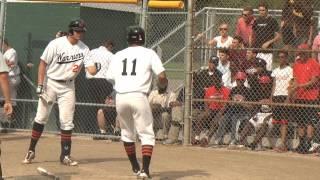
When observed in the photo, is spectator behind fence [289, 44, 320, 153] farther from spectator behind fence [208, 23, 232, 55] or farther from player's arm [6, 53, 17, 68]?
player's arm [6, 53, 17, 68]

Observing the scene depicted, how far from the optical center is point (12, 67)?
1536 cm

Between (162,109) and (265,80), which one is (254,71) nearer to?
(265,80)

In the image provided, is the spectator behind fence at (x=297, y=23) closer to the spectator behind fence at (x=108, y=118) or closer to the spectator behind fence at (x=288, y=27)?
the spectator behind fence at (x=288, y=27)

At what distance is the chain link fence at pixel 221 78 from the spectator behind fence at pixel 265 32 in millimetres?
19

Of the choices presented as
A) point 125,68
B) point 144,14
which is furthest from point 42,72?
point 144,14

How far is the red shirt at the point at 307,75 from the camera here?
12.6m

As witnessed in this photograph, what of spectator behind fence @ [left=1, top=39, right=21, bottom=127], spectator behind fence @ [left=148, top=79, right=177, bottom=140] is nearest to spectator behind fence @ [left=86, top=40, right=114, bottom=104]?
spectator behind fence @ [left=148, top=79, right=177, bottom=140]

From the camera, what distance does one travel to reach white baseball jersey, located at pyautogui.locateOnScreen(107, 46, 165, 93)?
30.1ft

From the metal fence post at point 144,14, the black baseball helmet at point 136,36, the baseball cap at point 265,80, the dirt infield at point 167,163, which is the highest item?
the metal fence post at point 144,14

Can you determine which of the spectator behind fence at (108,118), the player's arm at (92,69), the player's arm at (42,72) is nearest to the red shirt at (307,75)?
the spectator behind fence at (108,118)

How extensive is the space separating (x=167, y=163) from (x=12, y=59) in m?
5.48

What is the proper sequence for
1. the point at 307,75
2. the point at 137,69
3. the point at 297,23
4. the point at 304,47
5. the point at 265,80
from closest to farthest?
1. the point at 137,69
2. the point at 307,75
3. the point at 304,47
4. the point at 265,80
5. the point at 297,23

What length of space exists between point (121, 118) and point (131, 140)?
1.04 ft

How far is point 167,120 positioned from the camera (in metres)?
13.8
